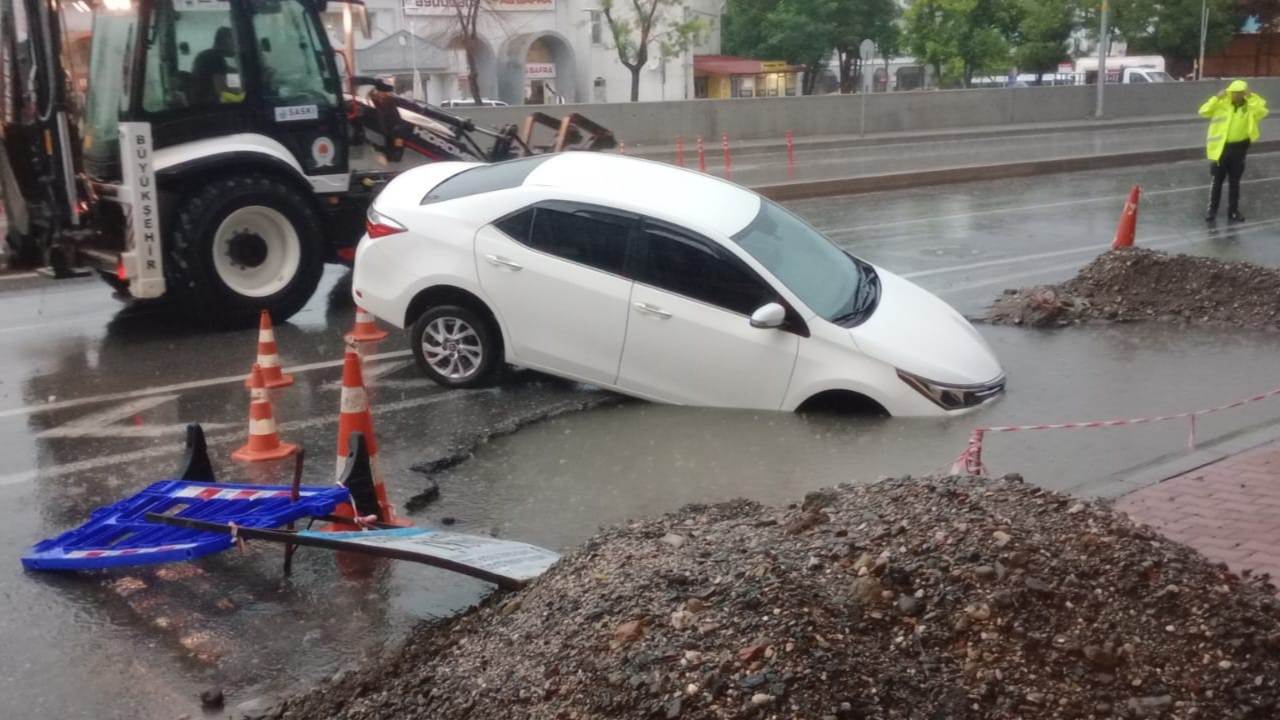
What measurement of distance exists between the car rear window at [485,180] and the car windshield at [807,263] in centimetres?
167

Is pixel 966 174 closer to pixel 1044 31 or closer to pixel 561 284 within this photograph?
pixel 561 284

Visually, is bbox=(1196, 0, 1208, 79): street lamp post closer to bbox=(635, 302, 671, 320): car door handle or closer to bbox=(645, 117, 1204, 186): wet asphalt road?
bbox=(645, 117, 1204, 186): wet asphalt road

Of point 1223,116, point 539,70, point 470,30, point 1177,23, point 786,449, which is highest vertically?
point 1177,23

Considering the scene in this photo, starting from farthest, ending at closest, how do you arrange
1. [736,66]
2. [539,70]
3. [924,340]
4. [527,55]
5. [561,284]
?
[736,66] → [527,55] → [539,70] → [561,284] → [924,340]

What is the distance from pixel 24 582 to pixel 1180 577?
4717 mm

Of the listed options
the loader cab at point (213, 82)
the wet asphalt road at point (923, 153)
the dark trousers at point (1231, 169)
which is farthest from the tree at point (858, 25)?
the loader cab at point (213, 82)

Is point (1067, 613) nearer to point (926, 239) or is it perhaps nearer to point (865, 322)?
point (865, 322)

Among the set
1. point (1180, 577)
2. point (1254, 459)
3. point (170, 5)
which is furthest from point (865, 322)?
point (170, 5)

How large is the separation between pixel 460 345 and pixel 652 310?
1461 mm

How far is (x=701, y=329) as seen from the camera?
26.2 ft

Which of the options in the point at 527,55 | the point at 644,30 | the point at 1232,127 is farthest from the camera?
the point at 527,55

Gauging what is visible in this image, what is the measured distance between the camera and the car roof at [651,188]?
27.1 ft

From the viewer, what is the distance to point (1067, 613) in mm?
3814

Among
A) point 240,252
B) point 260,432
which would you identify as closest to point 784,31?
point 240,252
